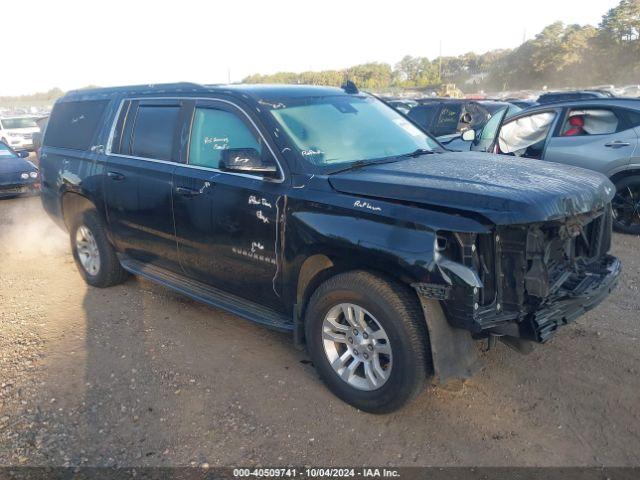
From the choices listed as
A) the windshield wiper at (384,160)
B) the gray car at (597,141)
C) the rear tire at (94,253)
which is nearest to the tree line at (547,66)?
the gray car at (597,141)

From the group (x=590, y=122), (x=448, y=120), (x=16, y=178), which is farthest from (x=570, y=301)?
(x=16, y=178)

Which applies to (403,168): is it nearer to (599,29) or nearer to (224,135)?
(224,135)

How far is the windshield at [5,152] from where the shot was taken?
1159cm

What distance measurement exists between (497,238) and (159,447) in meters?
2.19

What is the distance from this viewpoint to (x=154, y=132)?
4590mm

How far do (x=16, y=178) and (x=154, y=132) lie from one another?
787cm

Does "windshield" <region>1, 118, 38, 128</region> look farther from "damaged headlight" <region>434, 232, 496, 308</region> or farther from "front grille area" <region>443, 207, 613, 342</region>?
"front grille area" <region>443, 207, 613, 342</region>

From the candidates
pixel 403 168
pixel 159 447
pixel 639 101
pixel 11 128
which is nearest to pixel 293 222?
pixel 403 168

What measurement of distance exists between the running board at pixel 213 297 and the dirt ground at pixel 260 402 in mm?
377

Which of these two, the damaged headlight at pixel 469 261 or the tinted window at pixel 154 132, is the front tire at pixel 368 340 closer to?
the damaged headlight at pixel 469 261

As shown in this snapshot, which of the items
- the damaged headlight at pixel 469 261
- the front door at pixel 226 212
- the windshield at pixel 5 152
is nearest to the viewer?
the damaged headlight at pixel 469 261

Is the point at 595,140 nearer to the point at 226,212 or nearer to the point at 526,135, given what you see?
the point at 526,135

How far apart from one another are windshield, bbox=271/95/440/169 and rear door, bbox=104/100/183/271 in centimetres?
106

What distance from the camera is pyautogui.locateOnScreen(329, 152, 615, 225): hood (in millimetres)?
2811
